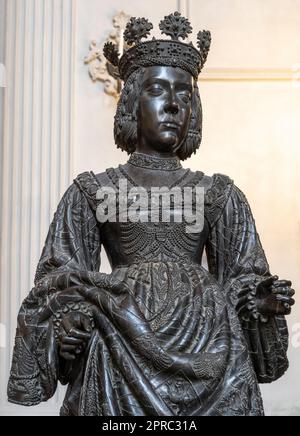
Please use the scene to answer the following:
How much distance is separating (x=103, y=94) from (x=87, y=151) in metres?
0.30

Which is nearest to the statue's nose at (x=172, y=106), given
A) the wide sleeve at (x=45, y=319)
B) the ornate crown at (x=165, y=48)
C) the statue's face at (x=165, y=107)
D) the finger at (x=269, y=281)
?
the statue's face at (x=165, y=107)

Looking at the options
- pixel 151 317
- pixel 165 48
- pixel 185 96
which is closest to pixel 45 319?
pixel 151 317

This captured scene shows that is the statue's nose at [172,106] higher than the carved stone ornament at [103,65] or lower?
lower

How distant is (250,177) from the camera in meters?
5.85

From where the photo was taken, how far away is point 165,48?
4016 millimetres

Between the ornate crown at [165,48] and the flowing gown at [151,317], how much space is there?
1.22 ft

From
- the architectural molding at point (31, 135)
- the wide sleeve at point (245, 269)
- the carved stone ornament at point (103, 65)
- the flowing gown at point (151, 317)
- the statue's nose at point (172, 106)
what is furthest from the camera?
the carved stone ornament at point (103, 65)

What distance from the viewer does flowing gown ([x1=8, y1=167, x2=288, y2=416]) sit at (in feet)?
11.6

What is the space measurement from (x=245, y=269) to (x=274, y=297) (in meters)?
→ 0.21

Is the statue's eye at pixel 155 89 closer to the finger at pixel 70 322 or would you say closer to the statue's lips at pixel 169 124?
the statue's lips at pixel 169 124

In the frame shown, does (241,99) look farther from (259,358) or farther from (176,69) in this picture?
(259,358)

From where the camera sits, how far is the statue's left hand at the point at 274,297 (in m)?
3.71
